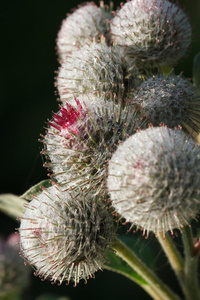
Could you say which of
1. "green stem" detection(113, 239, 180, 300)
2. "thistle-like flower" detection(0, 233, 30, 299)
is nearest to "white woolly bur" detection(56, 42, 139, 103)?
"green stem" detection(113, 239, 180, 300)

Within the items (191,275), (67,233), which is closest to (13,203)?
(67,233)

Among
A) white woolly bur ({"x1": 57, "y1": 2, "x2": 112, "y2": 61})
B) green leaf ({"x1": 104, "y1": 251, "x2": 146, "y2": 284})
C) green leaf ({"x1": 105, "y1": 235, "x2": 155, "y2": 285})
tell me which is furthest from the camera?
white woolly bur ({"x1": 57, "y1": 2, "x2": 112, "y2": 61})

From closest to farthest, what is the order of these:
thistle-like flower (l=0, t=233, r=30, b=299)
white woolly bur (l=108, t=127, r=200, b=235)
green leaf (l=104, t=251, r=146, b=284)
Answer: white woolly bur (l=108, t=127, r=200, b=235)
green leaf (l=104, t=251, r=146, b=284)
thistle-like flower (l=0, t=233, r=30, b=299)

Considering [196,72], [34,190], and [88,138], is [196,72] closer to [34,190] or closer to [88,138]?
A: [88,138]

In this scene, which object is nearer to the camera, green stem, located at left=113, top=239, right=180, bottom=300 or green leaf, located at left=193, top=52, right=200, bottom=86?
green stem, located at left=113, top=239, right=180, bottom=300

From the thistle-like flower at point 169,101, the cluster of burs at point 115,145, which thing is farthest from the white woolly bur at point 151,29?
the thistle-like flower at point 169,101

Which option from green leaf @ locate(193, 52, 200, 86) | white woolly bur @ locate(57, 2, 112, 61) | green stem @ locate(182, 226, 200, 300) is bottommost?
green stem @ locate(182, 226, 200, 300)

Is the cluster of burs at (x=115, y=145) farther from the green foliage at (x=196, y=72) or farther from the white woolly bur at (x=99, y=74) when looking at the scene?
the green foliage at (x=196, y=72)

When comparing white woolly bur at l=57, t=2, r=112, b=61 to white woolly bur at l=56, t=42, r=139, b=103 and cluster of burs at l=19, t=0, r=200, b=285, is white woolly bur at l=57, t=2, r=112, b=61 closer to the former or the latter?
cluster of burs at l=19, t=0, r=200, b=285
